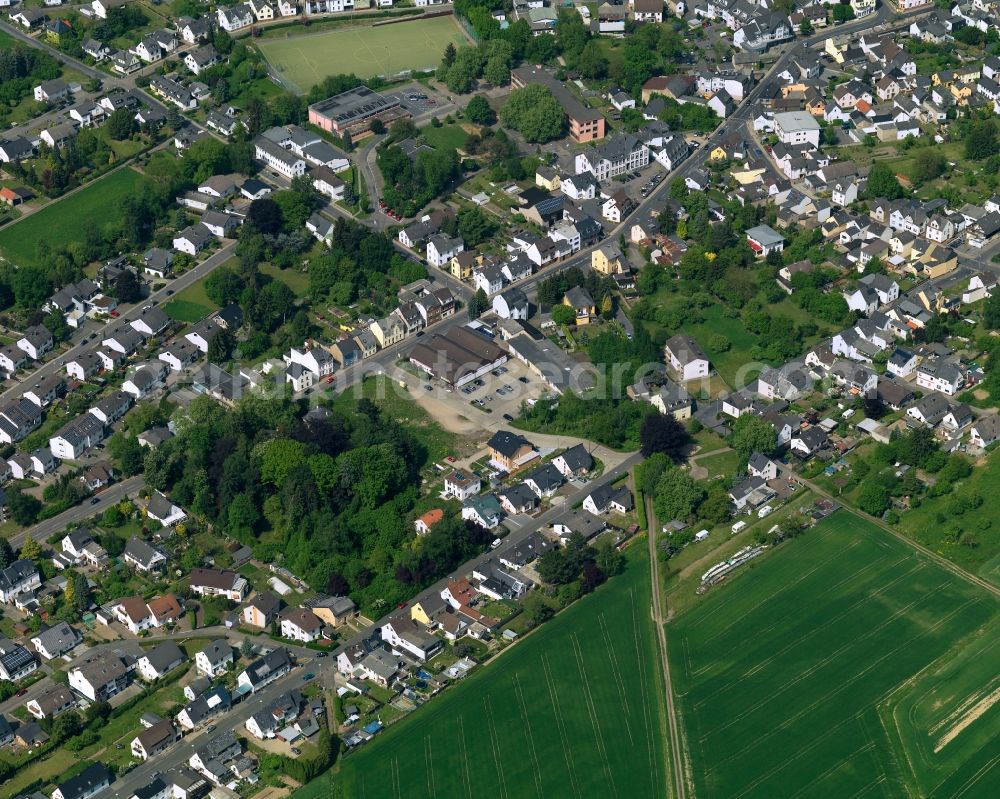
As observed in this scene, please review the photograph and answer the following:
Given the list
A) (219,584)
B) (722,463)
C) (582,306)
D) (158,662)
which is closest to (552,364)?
(582,306)

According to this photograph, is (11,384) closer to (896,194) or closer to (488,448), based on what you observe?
(488,448)

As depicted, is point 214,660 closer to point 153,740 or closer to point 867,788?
point 153,740

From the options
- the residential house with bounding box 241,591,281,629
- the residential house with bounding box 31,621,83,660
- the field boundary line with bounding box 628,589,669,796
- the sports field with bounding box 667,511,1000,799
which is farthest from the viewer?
the residential house with bounding box 241,591,281,629

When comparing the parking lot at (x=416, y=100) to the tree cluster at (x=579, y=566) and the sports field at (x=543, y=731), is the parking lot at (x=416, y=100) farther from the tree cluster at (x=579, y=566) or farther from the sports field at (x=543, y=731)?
the sports field at (x=543, y=731)

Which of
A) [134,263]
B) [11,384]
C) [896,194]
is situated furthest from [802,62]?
[11,384]

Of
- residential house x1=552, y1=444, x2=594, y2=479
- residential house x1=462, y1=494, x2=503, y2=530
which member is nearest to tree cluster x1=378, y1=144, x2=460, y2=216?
residential house x1=552, y1=444, x2=594, y2=479

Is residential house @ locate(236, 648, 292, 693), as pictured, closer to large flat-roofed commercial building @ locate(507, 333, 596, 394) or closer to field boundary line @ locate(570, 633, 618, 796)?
field boundary line @ locate(570, 633, 618, 796)

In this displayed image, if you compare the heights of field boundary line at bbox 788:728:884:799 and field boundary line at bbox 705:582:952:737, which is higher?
field boundary line at bbox 705:582:952:737
